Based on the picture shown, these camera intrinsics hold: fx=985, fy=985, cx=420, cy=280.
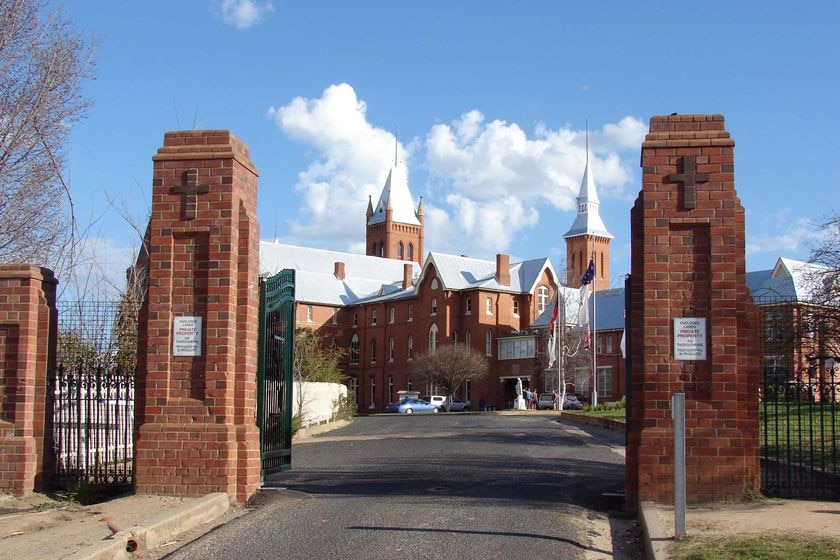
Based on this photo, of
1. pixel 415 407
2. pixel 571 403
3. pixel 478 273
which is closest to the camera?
pixel 571 403

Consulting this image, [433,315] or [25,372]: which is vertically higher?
[433,315]

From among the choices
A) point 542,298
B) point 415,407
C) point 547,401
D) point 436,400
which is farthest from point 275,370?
point 542,298

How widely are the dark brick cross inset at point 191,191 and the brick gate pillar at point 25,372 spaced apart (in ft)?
7.85

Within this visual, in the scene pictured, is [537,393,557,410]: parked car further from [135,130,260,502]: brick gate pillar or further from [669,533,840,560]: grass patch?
[669,533,840,560]: grass patch

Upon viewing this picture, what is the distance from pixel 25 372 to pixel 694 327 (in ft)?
26.0

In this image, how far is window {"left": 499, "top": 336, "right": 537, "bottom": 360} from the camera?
78.4 metres

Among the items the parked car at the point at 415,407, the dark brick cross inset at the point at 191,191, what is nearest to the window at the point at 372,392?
the parked car at the point at 415,407

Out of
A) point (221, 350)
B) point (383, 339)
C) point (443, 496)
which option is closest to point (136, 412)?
point (221, 350)

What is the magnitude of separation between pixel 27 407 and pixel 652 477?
24.4ft

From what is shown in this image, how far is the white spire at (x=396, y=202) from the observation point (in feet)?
442

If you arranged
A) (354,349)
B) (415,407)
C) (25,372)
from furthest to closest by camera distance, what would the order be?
(354,349) → (415,407) → (25,372)

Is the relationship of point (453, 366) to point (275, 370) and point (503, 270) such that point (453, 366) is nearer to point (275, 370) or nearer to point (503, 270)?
point (503, 270)

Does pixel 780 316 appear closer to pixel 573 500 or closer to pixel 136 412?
pixel 573 500

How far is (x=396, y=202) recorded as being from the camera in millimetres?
135125
